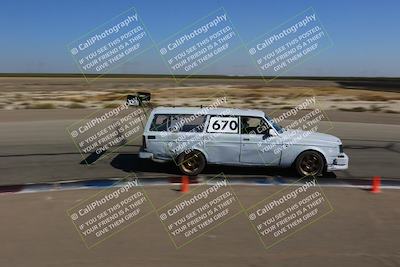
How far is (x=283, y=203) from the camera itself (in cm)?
839

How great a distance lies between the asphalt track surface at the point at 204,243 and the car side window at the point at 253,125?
2.69 meters

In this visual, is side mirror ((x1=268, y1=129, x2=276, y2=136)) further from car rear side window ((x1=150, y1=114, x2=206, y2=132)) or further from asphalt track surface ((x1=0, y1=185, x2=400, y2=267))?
asphalt track surface ((x1=0, y1=185, x2=400, y2=267))

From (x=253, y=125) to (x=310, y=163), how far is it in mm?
1636

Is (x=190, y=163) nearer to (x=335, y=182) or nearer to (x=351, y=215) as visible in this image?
(x=335, y=182)

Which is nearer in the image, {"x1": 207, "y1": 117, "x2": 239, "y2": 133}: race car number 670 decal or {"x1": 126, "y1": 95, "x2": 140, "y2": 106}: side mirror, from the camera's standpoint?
{"x1": 207, "y1": 117, "x2": 239, "y2": 133}: race car number 670 decal

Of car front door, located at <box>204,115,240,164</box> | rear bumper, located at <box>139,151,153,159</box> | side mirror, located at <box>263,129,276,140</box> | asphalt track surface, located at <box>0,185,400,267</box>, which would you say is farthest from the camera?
rear bumper, located at <box>139,151,153,159</box>

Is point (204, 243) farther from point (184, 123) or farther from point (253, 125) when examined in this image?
point (253, 125)

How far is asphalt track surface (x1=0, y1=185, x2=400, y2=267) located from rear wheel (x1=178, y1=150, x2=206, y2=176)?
7.49ft

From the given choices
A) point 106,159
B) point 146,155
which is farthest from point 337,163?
point 106,159

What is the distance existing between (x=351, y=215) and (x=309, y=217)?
749 mm

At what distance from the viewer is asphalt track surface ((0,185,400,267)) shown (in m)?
5.80

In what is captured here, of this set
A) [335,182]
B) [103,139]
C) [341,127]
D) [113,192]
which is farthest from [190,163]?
[341,127]

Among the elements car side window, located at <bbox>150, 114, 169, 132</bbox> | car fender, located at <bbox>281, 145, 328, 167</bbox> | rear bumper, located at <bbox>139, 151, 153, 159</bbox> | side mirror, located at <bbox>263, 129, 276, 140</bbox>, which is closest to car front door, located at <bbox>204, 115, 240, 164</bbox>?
side mirror, located at <bbox>263, 129, 276, 140</bbox>

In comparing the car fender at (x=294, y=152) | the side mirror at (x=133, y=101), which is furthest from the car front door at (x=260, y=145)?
the side mirror at (x=133, y=101)
